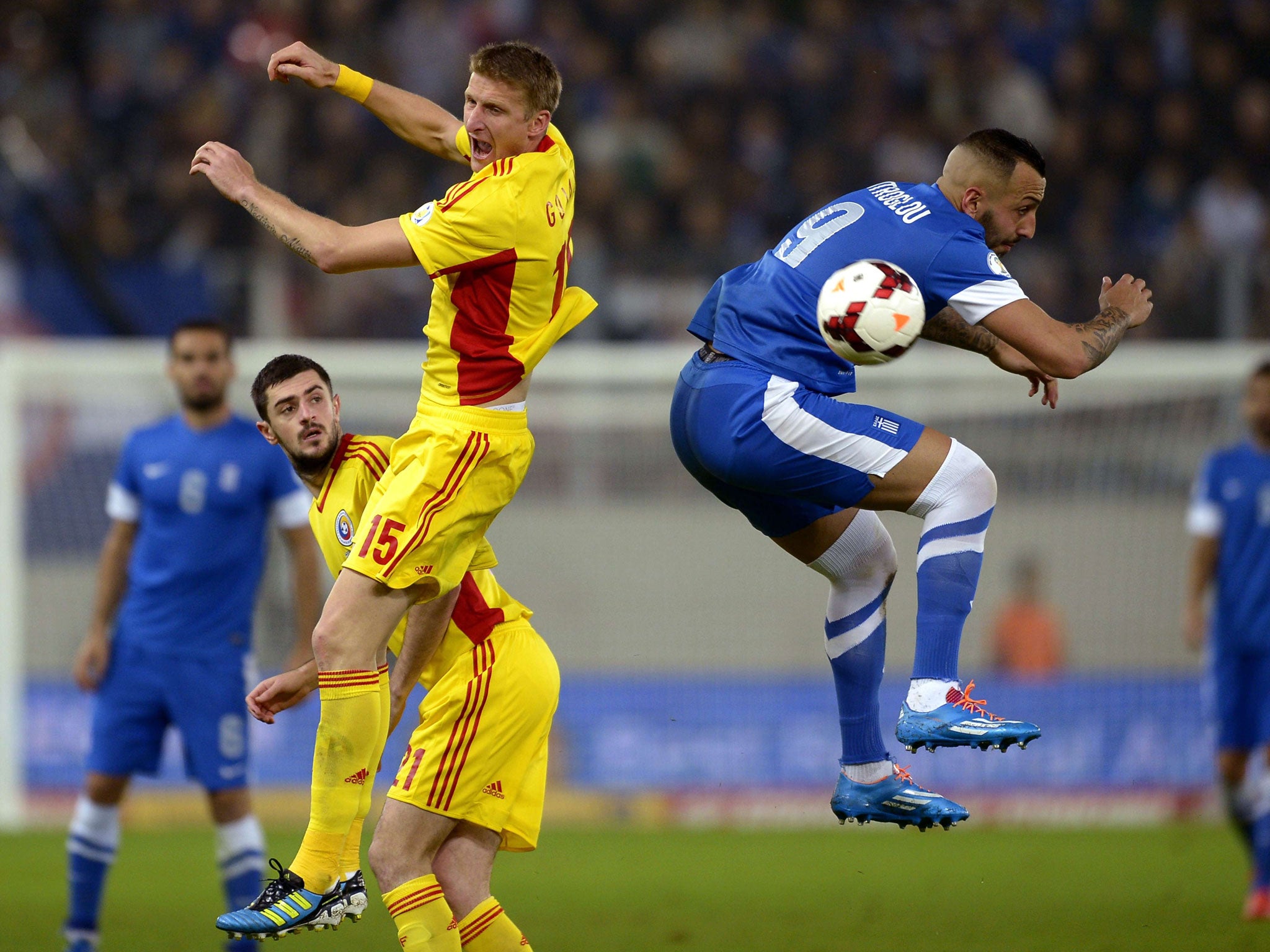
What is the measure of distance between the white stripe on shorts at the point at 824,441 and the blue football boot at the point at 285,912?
194 cm

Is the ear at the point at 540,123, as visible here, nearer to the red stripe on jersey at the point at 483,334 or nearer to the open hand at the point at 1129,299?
the red stripe on jersey at the point at 483,334

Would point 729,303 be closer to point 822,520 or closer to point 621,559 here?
point 822,520

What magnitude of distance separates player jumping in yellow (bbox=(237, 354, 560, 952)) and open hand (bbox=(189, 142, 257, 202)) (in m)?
0.66

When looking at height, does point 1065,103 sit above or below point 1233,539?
above

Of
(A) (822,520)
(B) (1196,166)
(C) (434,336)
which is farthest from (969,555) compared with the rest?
(B) (1196,166)

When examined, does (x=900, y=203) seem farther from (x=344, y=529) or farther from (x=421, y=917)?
(x=421, y=917)

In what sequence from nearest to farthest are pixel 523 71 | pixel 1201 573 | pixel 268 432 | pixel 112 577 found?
pixel 523 71
pixel 268 432
pixel 112 577
pixel 1201 573

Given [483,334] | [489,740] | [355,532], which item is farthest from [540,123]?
[489,740]

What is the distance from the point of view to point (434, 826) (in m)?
4.98

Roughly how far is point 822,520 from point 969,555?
565 mm

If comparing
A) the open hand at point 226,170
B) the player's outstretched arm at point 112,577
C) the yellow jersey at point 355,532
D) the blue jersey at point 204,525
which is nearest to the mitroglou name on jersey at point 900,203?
the yellow jersey at point 355,532

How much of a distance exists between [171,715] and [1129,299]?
4.50m

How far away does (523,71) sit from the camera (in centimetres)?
477

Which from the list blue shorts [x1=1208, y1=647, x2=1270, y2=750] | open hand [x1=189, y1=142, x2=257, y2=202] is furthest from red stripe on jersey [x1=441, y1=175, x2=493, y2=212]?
blue shorts [x1=1208, y1=647, x2=1270, y2=750]
